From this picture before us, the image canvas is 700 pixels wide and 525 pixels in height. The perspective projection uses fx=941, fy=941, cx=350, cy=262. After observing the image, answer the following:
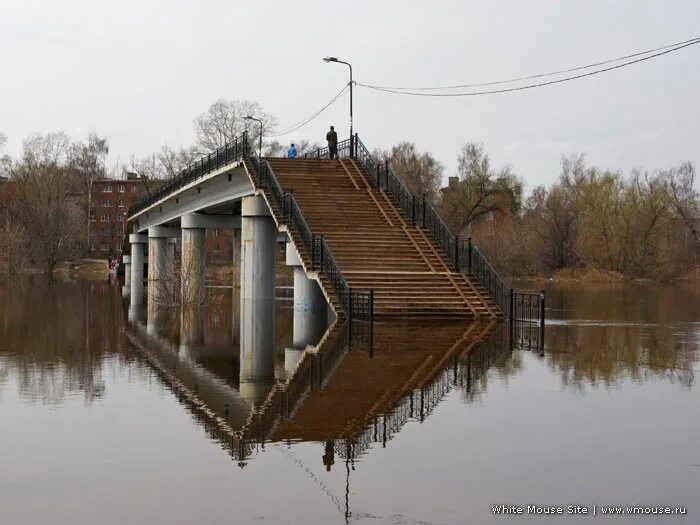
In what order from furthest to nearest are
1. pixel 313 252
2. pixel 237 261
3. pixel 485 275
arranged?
pixel 237 261
pixel 485 275
pixel 313 252

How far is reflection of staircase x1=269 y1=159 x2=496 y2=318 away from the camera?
28.1 m

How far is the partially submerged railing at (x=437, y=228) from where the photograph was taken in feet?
98.0

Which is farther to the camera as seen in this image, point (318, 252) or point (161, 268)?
point (161, 268)

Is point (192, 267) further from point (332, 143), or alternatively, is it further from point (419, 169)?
point (419, 169)

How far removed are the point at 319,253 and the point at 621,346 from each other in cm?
1137

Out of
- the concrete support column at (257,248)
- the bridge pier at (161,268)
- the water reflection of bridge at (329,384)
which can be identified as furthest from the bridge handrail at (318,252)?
the bridge pier at (161,268)

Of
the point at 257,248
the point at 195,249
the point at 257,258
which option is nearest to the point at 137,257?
the point at 195,249

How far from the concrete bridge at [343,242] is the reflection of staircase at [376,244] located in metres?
0.04

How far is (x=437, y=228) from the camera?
111 feet

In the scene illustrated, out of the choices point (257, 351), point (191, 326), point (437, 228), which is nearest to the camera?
point (257, 351)

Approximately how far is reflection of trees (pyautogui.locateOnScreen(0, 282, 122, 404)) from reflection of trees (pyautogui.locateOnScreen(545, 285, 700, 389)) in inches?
311

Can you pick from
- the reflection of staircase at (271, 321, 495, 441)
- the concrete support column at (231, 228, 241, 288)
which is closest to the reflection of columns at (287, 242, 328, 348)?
the reflection of staircase at (271, 321, 495, 441)

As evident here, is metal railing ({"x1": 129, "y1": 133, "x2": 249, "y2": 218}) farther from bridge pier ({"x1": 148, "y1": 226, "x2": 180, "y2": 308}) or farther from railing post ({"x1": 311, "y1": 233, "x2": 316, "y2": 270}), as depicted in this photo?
railing post ({"x1": 311, "y1": 233, "x2": 316, "y2": 270})

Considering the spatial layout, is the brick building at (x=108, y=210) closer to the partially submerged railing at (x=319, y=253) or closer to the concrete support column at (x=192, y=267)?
the concrete support column at (x=192, y=267)
